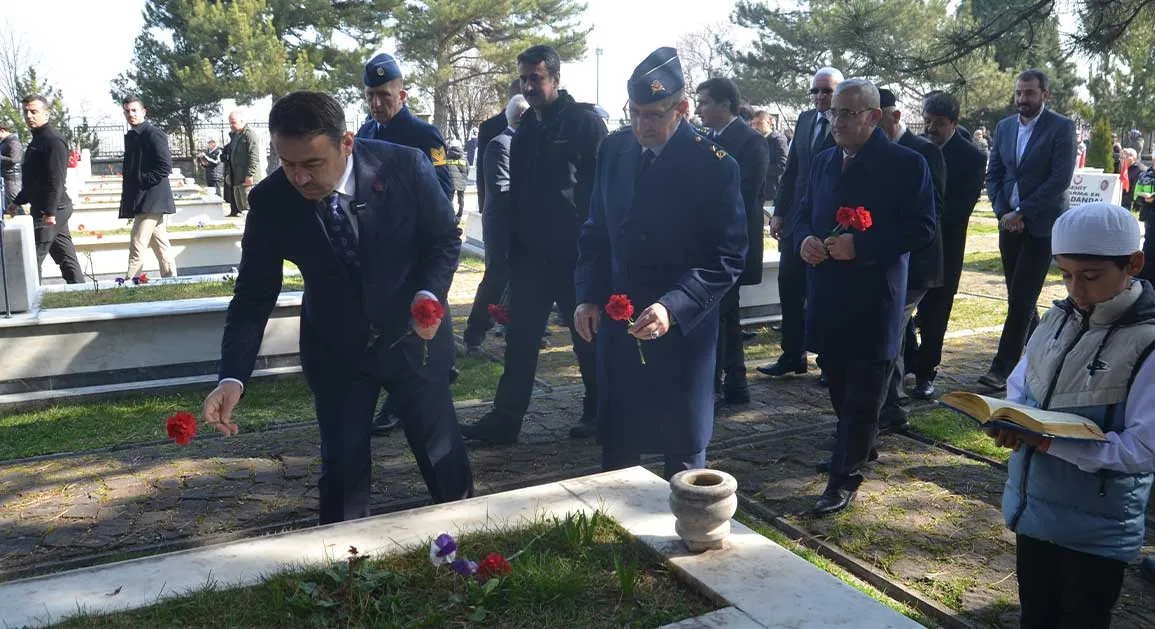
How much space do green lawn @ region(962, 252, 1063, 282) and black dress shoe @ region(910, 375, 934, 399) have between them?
597 cm

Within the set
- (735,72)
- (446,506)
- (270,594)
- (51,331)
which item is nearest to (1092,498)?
(446,506)

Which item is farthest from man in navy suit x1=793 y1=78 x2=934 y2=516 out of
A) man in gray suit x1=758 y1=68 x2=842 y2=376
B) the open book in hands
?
man in gray suit x1=758 y1=68 x2=842 y2=376

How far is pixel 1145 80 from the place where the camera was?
34.2 m

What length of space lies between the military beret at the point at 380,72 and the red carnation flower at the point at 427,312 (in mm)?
2725

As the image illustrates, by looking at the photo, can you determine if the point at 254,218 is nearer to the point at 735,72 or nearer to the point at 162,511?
the point at 162,511

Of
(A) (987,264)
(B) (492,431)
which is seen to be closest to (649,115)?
(B) (492,431)

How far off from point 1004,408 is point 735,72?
1597 inches

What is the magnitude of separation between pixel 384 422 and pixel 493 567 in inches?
127

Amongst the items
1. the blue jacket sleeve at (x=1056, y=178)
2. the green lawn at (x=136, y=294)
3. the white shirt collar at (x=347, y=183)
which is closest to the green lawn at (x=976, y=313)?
the blue jacket sleeve at (x=1056, y=178)

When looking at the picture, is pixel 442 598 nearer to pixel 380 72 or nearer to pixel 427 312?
pixel 427 312

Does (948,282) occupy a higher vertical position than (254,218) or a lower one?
lower

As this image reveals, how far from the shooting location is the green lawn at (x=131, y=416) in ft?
18.8

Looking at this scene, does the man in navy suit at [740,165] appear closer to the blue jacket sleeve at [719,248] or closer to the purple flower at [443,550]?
the blue jacket sleeve at [719,248]

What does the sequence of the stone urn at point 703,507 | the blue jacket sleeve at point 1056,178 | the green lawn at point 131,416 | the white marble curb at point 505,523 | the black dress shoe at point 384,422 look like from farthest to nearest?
the blue jacket sleeve at point 1056,178 < the black dress shoe at point 384,422 < the green lawn at point 131,416 < the stone urn at point 703,507 < the white marble curb at point 505,523
